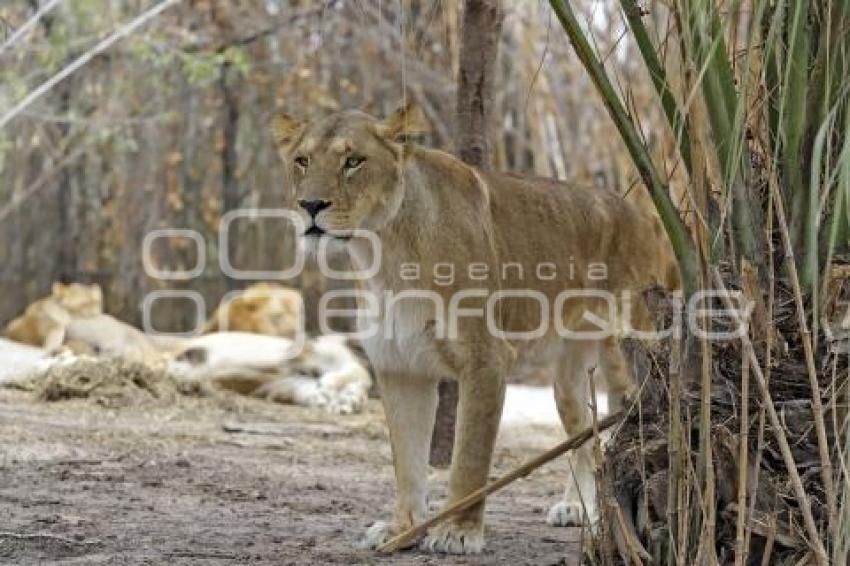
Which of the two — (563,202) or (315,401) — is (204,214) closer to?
(315,401)

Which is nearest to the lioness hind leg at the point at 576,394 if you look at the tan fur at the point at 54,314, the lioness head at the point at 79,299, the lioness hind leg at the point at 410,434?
the lioness hind leg at the point at 410,434

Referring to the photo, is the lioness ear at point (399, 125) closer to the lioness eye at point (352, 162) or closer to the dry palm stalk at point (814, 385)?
the lioness eye at point (352, 162)

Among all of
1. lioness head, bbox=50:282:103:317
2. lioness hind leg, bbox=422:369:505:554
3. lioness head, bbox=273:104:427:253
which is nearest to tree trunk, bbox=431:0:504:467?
lioness head, bbox=273:104:427:253

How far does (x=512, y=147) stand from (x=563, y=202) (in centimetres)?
597

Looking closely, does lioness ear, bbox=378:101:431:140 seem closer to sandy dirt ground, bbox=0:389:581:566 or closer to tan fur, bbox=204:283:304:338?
sandy dirt ground, bbox=0:389:581:566

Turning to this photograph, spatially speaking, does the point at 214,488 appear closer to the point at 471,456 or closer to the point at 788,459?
the point at 471,456

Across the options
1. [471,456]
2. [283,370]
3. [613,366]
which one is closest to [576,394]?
[613,366]

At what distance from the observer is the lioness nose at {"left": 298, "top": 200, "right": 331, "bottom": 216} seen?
4035 mm

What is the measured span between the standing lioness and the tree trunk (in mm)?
1092

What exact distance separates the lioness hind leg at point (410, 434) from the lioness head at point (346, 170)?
1.53 ft

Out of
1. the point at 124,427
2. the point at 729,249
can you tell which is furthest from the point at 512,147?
the point at 729,249

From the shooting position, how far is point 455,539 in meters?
4.00

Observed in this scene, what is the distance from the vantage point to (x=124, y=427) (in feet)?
22.1

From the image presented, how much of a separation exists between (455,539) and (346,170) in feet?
3.37
